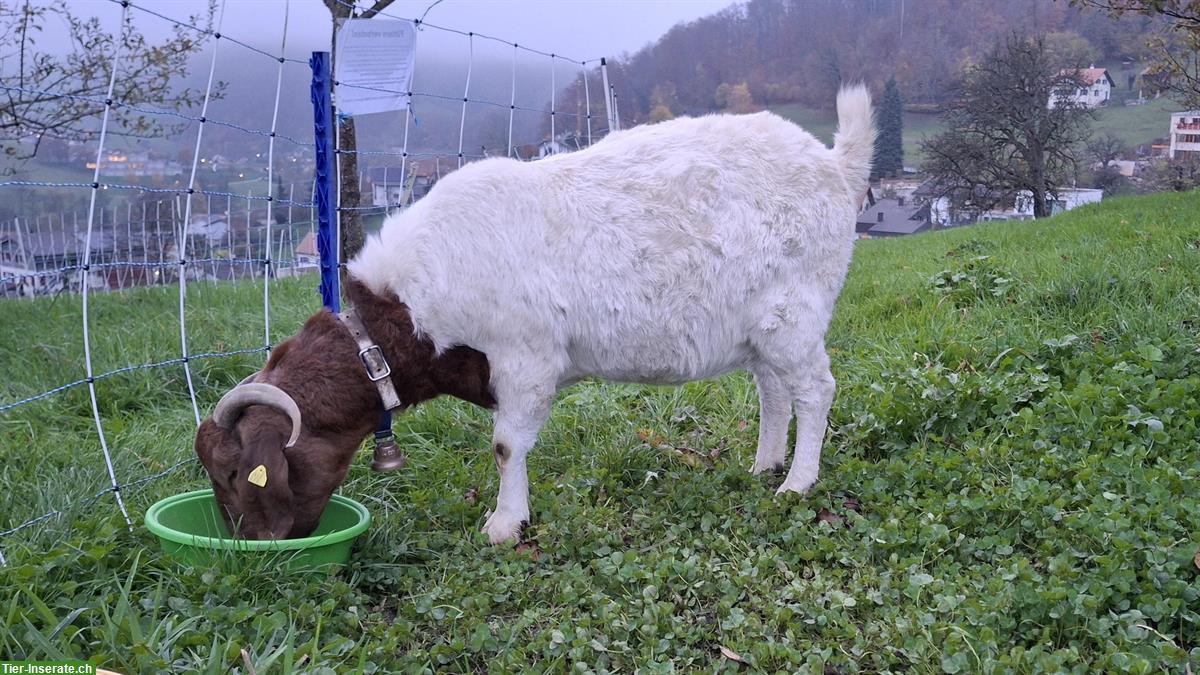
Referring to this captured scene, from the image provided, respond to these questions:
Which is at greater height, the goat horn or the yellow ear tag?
the goat horn

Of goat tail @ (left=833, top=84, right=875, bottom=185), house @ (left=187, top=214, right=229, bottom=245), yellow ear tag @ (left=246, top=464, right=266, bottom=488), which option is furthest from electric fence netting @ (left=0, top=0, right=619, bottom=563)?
goat tail @ (left=833, top=84, right=875, bottom=185)

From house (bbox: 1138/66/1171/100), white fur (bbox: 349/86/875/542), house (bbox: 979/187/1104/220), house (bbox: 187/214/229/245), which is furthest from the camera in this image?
house (bbox: 979/187/1104/220)

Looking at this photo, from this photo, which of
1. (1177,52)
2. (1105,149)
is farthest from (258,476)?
A: (1177,52)

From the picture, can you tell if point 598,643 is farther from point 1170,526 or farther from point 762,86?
point 762,86

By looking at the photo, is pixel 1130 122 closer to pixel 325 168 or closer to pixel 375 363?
pixel 325 168

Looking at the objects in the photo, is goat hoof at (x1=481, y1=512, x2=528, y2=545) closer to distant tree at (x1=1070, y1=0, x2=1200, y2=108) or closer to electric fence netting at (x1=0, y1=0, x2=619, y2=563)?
electric fence netting at (x1=0, y1=0, x2=619, y2=563)

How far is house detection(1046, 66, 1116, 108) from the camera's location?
29.3 feet

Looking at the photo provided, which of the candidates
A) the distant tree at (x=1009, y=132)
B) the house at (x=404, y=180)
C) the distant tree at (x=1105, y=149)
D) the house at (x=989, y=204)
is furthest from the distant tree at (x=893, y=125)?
the house at (x=404, y=180)

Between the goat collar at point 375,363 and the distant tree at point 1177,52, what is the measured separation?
22.7 feet

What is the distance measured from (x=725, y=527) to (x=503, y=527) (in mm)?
882

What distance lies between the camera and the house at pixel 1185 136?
338 inches

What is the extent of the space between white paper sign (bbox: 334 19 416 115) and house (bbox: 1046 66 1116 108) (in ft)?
23.4

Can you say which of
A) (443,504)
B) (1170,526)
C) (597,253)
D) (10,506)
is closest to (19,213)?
(10,506)

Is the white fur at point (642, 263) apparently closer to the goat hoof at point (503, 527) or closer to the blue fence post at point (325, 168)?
the goat hoof at point (503, 527)
